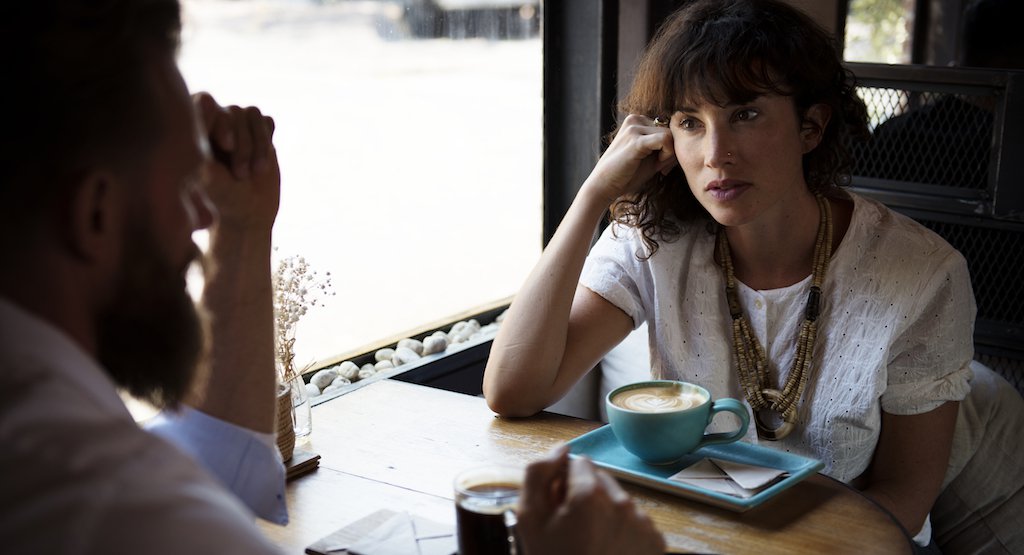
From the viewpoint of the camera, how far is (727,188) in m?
1.85

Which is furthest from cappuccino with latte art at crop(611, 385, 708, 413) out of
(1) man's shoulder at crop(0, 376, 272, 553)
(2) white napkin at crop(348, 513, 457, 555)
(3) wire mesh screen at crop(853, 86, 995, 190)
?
(3) wire mesh screen at crop(853, 86, 995, 190)

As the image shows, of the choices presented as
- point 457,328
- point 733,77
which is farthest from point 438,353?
point 733,77

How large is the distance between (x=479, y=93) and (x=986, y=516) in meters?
1.62

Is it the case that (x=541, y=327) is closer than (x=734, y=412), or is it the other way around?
(x=734, y=412)

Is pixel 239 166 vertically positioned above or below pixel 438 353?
above

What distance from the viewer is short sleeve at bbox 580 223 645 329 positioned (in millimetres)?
1988

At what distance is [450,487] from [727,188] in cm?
75

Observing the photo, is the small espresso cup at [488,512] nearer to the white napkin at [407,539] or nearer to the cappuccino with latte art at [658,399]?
the white napkin at [407,539]

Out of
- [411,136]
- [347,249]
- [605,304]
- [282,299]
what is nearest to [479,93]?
[411,136]

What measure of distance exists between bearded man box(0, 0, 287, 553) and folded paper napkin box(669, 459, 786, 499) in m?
0.73

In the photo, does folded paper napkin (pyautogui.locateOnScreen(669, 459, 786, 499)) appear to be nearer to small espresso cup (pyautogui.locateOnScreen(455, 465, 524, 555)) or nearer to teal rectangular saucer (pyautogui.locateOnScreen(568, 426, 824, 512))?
teal rectangular saucer (pyautogui.locateOnScreen(568, 426, 824, 512))

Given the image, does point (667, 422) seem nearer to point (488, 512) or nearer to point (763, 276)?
point (488, 512)

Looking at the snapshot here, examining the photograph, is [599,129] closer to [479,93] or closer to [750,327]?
[479,93]

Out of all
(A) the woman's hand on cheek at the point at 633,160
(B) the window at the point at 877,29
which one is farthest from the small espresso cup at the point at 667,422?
(B) the window at the point at 877,29
